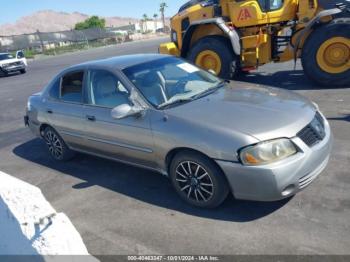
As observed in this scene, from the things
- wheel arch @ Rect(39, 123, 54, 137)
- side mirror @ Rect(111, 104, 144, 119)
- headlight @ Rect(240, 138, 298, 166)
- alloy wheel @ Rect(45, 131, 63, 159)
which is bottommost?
alloy wheel @ Rect(45, 131, 63, 159)

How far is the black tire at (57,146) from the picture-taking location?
5633 mm

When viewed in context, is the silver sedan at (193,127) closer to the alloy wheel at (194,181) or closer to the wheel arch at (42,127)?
the alloy wheel at (194,181)

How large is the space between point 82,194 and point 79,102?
1223mm

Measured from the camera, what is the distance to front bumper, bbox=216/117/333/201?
3307mm

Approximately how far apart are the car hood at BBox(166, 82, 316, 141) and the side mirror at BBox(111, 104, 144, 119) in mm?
354

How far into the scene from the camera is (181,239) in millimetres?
3445

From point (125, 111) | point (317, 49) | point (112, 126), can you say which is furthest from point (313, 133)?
point (317, 49)

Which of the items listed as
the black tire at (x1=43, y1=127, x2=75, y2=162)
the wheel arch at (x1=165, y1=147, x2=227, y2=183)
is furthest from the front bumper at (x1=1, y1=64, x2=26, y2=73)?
the wheel arch at (x1=165, y1=147, x2=227, y2=183)

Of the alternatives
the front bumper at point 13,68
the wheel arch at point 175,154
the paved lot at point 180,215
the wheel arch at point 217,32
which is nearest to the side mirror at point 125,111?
the wheel arch at point 175,154

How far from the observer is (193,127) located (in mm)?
3701

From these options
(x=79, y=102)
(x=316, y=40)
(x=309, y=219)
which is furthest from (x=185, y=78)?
(x=316, y=40)

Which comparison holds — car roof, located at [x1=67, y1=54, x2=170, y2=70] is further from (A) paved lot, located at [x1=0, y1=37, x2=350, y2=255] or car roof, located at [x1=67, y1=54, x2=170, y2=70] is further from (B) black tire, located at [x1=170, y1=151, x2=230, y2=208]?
(B) black tire, located at [x1=170, y1=151, x2=230, y2=208]

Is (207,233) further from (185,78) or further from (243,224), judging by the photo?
(185,78)

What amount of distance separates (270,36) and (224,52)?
1145 mm
